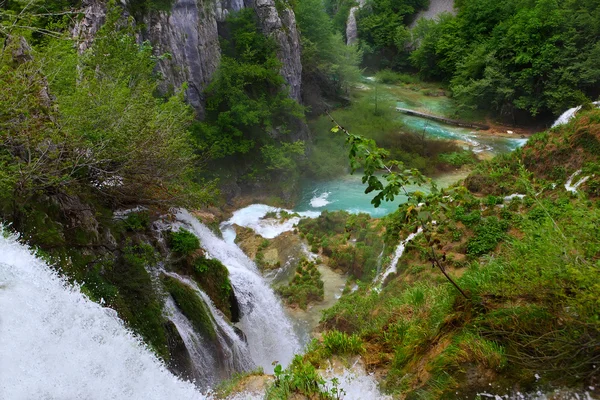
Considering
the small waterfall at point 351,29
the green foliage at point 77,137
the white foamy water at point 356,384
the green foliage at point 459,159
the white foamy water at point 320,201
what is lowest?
the white foamy water at point 320,201

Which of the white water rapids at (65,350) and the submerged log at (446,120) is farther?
the submerged log at (446,120)

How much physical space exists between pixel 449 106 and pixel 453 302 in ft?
96.0

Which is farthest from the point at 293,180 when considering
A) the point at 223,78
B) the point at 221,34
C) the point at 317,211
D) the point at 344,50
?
the point at 344,50

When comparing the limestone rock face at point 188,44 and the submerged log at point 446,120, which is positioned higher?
the limestone rock face at point 188,44

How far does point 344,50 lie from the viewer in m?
29.6

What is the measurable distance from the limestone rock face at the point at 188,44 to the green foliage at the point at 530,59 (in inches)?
706

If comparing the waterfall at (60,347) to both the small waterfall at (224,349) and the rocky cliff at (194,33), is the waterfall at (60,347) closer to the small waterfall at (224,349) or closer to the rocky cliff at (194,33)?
the small waterfall at (224,349)

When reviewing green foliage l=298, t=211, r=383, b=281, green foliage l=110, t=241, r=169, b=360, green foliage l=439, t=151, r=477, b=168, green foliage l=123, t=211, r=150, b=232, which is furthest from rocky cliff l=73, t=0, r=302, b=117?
green foliage l=439, t=151, r=477, b=168

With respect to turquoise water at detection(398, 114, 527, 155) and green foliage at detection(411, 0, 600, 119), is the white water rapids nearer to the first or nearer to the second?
turquoise water at detection(398, 114, 527, 155)

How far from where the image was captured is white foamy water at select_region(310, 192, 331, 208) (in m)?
19.6

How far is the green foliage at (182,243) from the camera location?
331 inches

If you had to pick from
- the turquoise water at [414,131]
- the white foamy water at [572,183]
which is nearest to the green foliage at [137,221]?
the white foamy water at [572,183]

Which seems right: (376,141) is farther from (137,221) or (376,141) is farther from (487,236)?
(137,221)

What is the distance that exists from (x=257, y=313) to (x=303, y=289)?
7.98 feet
